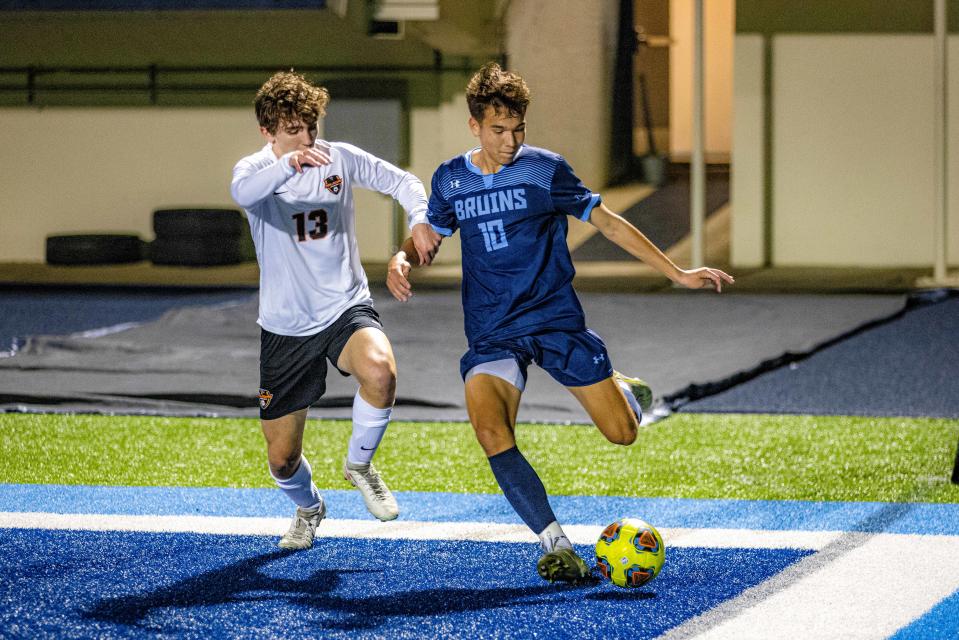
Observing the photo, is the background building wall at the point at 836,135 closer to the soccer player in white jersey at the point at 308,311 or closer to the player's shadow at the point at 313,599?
the soccer player in white jersey at the point at 308,311

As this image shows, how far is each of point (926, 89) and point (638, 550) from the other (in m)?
15.2

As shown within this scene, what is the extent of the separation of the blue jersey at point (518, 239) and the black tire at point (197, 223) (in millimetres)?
15383

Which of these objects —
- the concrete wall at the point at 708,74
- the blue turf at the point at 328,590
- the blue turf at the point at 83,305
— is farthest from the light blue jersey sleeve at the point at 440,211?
the concrete wall at the point at 708,74

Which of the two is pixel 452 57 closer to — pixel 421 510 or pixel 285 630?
pixel 421 510

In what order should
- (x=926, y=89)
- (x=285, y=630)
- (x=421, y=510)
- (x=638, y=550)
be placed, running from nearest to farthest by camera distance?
1. (x=285, y=630)
2. (x=638, y=550)
3. (x=421, y=510)
4. (x=926, y=89)

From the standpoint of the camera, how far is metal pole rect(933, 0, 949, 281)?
660 inches

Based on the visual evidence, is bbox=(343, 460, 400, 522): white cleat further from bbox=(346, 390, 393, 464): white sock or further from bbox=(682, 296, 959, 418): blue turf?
bbox=(682, 296, 959, 418): blue turf

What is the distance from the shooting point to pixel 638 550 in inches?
221

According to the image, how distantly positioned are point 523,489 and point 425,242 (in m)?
1.10

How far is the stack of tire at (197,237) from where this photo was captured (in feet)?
68.9

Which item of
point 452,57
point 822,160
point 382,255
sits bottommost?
point 382,255

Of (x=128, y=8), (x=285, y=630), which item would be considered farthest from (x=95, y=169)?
(x=285, y=630)

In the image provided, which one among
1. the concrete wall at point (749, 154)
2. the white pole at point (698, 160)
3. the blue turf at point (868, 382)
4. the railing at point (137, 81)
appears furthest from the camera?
the railing at point (137, 81)

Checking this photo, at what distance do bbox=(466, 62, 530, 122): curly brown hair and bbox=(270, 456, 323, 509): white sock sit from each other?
5.74 ft
